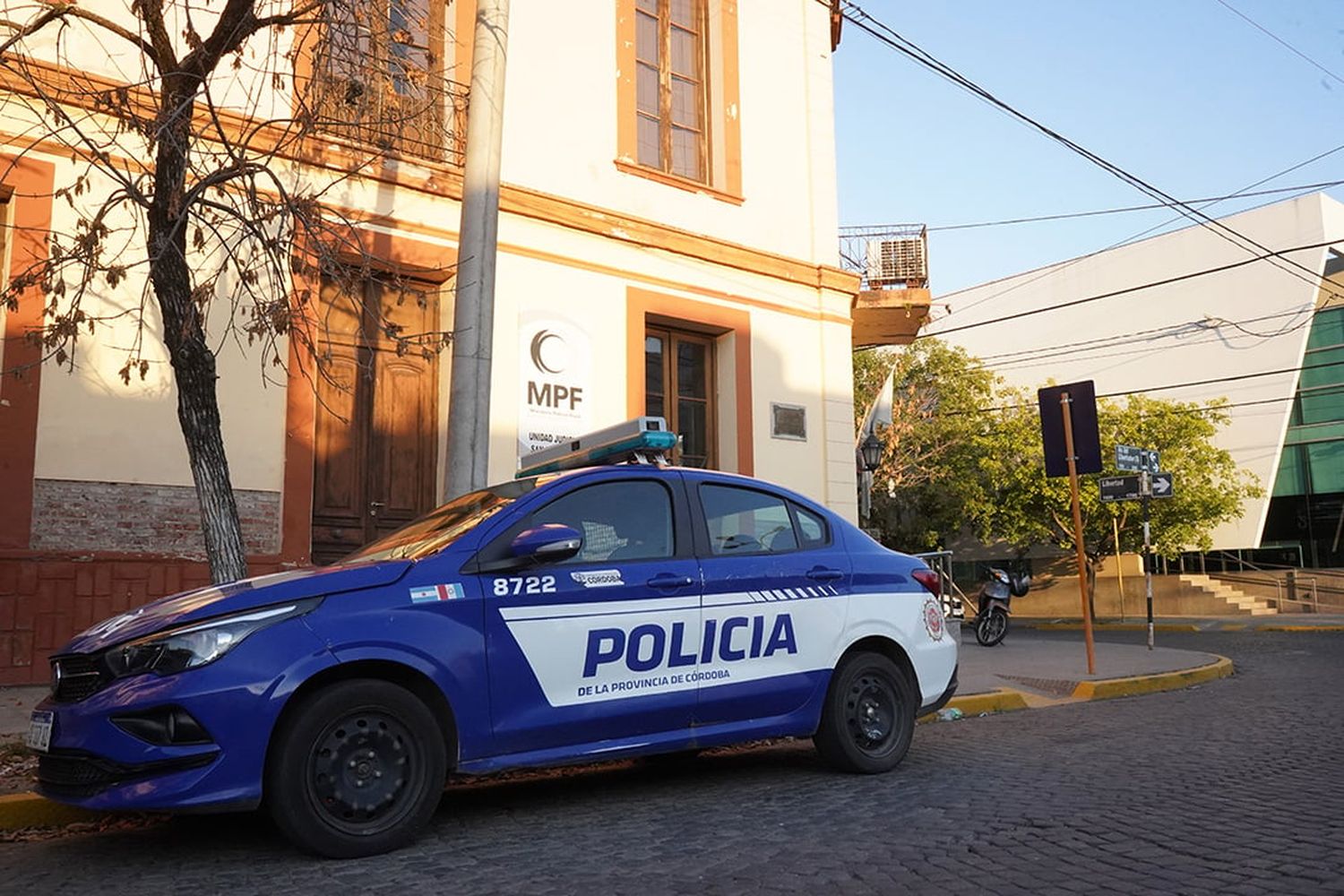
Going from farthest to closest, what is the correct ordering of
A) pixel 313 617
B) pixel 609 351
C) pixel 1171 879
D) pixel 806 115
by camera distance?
pixel 806 115 → pixel 609 351 → pixel 313 617 → pixel 1171 879

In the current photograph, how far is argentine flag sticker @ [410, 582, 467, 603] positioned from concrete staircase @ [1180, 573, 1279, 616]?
94.7ft

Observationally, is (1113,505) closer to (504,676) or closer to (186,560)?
(186,560)

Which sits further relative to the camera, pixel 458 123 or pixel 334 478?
pixel 458 123

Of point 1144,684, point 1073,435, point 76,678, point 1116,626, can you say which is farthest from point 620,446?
point 1116,626

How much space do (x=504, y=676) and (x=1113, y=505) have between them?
82.7 ft

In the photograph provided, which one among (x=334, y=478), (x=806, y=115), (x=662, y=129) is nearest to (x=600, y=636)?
(x=334, y=478)

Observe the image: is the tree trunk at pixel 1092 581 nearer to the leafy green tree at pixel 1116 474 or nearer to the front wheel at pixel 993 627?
the leafy green tree at pixel 1116 474

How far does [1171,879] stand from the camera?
A: 148 inches

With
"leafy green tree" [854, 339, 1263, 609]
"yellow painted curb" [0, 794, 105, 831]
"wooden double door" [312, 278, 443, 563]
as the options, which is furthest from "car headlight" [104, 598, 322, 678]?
"leafy green tree" [854, 339, 1263, 609]

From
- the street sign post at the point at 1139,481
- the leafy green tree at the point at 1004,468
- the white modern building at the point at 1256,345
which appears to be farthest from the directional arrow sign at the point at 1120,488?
the white modern building at the point at 1256,345

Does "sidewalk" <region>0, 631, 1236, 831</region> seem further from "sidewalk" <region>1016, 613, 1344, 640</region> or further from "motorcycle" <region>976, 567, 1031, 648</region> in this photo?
"sidewalk" <region>1016, 613, 1344, 640</region>

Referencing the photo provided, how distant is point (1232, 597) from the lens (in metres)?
29.9

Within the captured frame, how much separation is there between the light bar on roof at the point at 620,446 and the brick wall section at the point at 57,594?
4.16 metres

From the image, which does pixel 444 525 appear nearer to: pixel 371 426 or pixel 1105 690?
pixel 371 426
